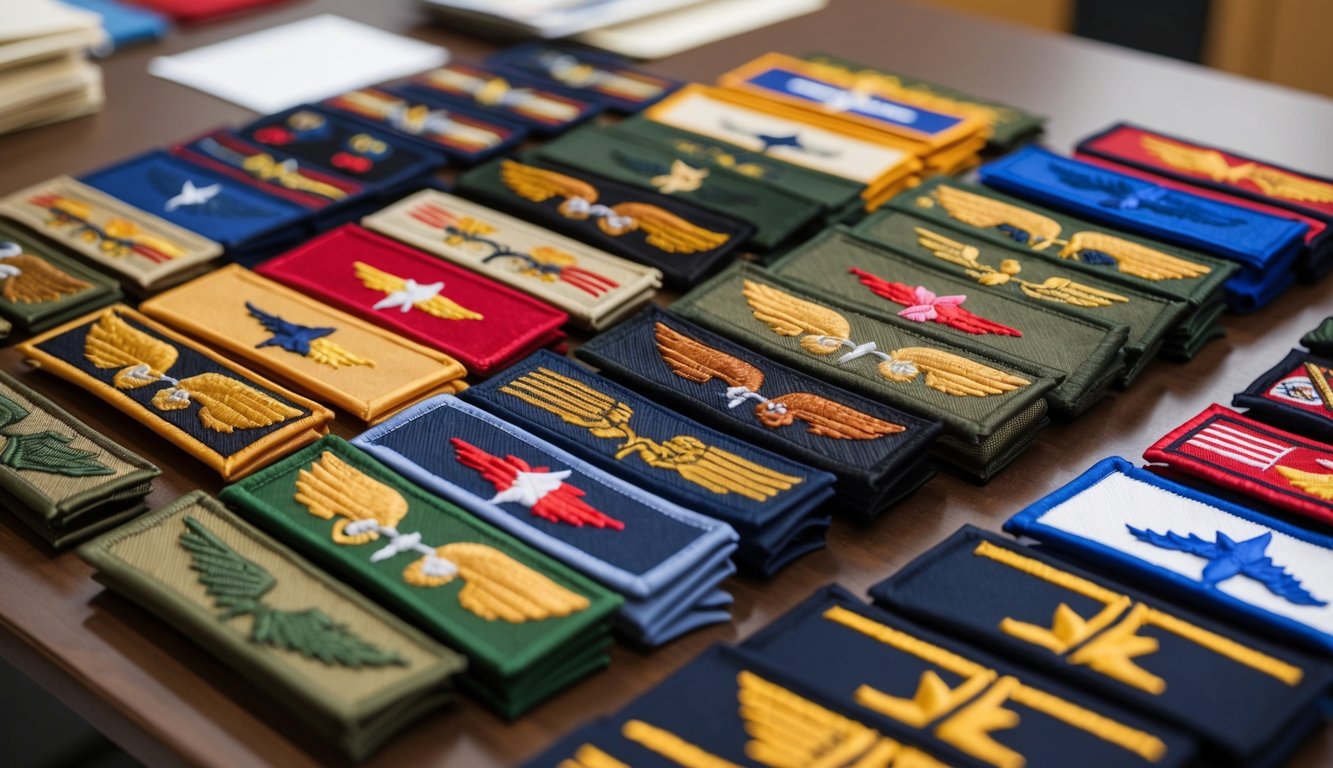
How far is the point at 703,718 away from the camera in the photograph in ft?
2.68

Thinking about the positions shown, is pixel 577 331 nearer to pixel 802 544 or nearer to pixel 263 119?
pixel 802 544

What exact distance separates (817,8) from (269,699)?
4.85ft

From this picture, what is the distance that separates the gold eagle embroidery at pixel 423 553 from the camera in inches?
34.6

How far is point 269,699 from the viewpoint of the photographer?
866mm

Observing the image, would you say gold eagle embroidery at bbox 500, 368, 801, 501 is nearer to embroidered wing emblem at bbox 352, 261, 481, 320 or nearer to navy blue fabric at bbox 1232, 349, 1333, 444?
embroidered wing emblem at bbox 352, 261, 481, 320

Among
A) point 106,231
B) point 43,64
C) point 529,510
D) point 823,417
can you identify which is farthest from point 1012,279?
point 43,64

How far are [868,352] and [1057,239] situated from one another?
0.98ft

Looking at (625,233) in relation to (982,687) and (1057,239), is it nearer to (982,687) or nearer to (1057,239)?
(1057,239)

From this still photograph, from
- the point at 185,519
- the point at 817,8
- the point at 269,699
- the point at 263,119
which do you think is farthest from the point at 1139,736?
the point at 817,8

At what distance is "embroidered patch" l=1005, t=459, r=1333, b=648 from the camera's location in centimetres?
89

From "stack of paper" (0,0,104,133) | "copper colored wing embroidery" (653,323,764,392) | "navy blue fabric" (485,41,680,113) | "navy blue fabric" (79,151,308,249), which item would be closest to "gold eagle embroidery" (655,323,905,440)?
"copper colored wing embroidery" (653,323,764,392)

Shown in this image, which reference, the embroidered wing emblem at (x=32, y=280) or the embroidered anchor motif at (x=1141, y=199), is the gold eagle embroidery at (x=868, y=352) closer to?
the embroidered anchor motif at (x=1141, y=199)

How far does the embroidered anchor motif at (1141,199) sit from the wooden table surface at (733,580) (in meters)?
0.10

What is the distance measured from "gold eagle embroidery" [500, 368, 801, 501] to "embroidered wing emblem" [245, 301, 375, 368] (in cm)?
15
